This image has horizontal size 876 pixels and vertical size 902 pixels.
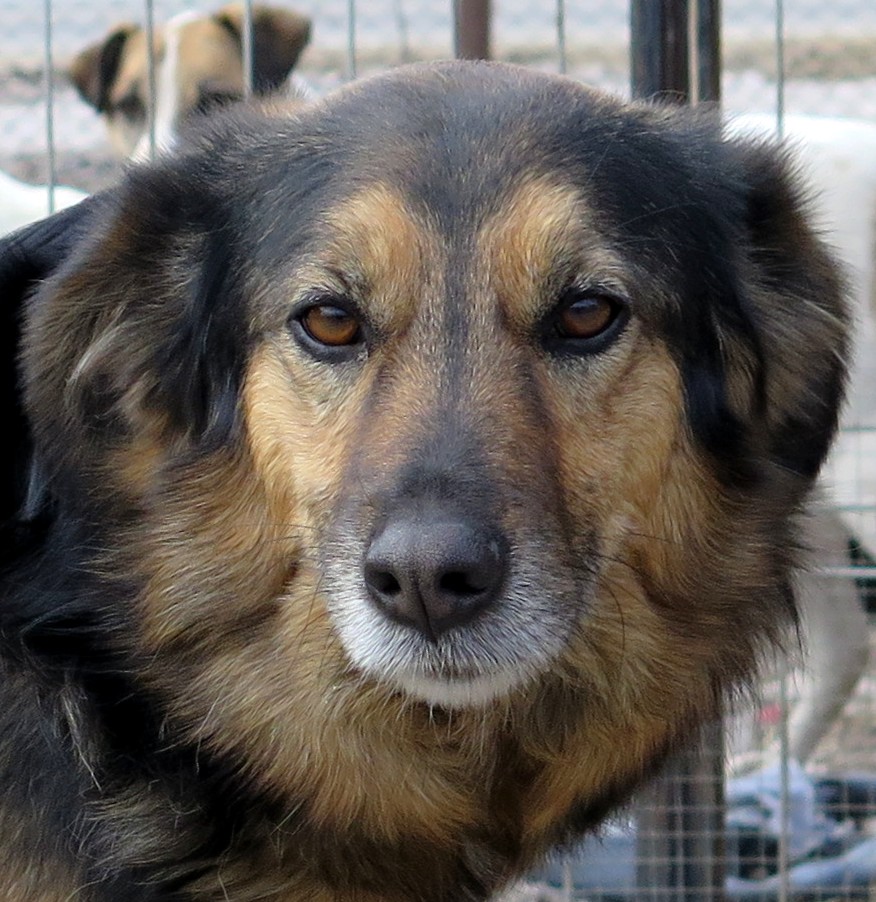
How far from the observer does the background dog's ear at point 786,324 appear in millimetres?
2266

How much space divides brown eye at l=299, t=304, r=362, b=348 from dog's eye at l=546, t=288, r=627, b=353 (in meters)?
0.28

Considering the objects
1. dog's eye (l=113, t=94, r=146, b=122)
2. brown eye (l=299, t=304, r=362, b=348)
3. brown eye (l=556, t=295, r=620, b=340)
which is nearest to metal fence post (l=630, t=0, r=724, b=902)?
brown eye (l=556, t=295, r=620, b=340)

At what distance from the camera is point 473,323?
1932 millimetres

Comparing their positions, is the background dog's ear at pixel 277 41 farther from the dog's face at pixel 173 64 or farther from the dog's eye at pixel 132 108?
the dog's eye at pixel 132 108

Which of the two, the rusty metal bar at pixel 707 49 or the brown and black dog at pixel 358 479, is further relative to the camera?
the rusty metal bar at pixel 707 49

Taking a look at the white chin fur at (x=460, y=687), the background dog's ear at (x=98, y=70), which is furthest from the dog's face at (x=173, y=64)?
the white chin fur at (x=460, y=687)

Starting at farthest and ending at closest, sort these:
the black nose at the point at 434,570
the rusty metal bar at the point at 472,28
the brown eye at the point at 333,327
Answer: the rusty metal bar at the point at 472,28
the brown eye at the point at 333,327
the black nose at the point at 434,570

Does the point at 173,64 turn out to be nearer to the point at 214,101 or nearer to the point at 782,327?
the point at 214,101

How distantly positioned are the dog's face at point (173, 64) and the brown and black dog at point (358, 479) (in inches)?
133

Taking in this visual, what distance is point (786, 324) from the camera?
7.53 feet

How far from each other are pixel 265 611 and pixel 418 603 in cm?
41

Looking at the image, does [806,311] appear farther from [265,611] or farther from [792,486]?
[265,611]

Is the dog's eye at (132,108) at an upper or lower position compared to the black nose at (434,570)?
lower

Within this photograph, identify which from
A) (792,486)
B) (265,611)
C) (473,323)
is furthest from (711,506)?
(265,611)
